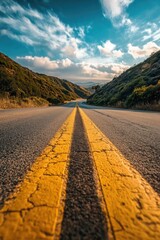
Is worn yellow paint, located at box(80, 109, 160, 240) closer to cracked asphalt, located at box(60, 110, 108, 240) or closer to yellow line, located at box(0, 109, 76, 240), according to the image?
cracked asphalt, located at box(60, 110, 108, 240)

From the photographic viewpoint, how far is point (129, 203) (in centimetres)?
76

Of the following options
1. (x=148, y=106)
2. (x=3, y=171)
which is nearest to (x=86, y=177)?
(x=3, y=171)

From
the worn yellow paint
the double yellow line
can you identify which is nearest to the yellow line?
the double yellow line

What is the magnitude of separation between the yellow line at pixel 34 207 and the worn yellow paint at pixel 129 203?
25cm

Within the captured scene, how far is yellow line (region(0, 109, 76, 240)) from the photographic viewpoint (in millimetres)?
575

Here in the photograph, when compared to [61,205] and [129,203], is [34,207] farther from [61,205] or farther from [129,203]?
[129,203]

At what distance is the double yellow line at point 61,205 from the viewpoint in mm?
580

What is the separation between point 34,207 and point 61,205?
0.40 feet

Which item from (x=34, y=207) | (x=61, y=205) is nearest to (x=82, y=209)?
(x=61, y=205)

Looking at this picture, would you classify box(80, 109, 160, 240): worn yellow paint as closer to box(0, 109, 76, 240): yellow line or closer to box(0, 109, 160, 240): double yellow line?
box(0, 109, 160, 240): double yellow line

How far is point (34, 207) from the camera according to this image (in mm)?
716

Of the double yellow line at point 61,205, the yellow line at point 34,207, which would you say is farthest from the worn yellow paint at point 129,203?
the yellow line at point 34,207

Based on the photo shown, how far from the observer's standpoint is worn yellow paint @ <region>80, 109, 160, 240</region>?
1.92ft

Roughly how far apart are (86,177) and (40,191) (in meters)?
0.32
